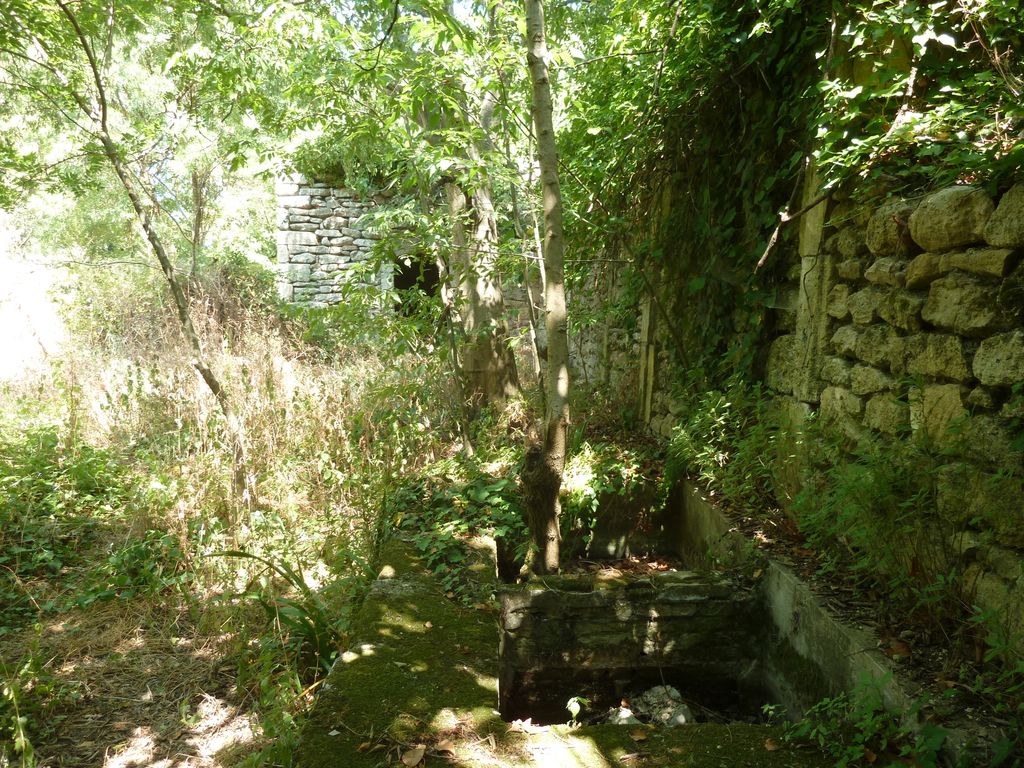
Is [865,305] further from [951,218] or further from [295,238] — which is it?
[295,238]

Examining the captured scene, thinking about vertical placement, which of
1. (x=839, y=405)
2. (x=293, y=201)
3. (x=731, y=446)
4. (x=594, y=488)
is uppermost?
(x=293, y=201)

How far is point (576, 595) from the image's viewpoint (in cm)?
285

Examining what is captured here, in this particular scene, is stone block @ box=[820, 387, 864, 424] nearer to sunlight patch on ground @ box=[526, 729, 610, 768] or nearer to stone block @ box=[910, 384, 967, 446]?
stone block @ box=[910, 384, 967, 446]

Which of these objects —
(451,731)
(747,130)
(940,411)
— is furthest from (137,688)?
(747,130)

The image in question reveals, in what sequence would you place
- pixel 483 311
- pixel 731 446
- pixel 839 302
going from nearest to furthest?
1. pixel 839 302
2. pixel 731 446
3. pixel 483 311

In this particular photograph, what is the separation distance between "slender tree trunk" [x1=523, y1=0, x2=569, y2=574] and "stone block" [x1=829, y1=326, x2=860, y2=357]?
4.00 ft

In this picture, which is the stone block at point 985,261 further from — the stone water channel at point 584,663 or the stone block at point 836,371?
the stone water channel at point 584,663

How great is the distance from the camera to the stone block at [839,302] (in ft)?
9.61

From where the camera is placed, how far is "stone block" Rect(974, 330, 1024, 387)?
1.88 m

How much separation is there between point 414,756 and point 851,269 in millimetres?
2562

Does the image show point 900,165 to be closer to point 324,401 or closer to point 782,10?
point 782,10

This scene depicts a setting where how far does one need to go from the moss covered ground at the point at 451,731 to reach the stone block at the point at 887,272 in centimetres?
170

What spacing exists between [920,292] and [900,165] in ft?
1.79

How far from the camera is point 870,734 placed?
1855mm
